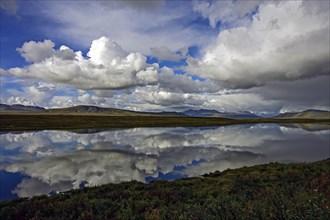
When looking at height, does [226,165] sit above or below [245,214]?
below

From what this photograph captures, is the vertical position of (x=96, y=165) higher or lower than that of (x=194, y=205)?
lower

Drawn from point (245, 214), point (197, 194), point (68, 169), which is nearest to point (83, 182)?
point (68, 169)

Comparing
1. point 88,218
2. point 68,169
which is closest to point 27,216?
point 88,218

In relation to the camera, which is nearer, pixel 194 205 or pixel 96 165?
pixel 194 205

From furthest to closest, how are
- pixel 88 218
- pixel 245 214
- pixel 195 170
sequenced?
pixel 195 170 < pixel 88 218 < pixel 245 214

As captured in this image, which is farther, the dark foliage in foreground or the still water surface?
Answer: the still water surface

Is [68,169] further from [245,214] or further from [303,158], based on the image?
[303,158]

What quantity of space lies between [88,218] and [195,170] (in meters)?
20.4

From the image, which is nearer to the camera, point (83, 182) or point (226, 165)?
point (83, 182)

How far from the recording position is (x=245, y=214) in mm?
8203

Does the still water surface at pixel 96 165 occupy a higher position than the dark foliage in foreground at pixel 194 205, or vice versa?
the dark foliage in foreground at pixel 194 205

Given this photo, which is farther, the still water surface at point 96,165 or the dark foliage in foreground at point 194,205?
the still water surface at point 96,165

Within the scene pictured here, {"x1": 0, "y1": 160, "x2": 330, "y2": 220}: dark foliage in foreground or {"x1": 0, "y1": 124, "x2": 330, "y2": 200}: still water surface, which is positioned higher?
{"x1": 0, "y1": 160, "x2": 330, "y2": 220}: dark foliage in foreground

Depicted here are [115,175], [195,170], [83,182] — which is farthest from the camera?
[195,170]
